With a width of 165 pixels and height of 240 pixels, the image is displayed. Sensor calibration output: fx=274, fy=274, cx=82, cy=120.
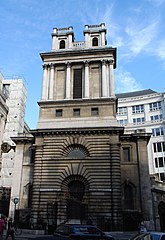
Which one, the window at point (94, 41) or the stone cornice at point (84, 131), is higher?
the window at point (94, 41)

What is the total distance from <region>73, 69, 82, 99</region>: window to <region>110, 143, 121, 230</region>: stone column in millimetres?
Answer: 9220

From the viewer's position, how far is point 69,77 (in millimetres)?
39406

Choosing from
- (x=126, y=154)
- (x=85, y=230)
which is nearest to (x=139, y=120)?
(x=126, y=154)

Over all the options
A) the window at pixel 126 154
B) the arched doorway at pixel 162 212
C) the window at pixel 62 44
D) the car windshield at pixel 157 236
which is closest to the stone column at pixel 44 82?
the window at pixel 62 44

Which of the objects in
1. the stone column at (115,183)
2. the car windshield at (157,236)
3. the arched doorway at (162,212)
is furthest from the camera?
the arched doorway at (162,212)

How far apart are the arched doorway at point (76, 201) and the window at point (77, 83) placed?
40.0 feet

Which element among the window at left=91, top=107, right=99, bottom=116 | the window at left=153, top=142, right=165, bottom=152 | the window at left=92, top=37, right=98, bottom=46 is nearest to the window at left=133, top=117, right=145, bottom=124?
the window at left=153, top=142, right=165, bottom=152

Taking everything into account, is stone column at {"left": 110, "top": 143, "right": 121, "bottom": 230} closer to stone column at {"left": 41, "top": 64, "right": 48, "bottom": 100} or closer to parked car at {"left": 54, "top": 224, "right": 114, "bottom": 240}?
stone column at {"left": 41, "top": 64, "right": 48, "bottom": 100}

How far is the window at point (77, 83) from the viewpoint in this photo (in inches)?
1522

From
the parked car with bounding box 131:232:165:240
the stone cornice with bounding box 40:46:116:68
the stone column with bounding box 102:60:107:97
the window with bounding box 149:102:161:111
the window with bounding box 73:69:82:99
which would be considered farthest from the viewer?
the window with bounding box 149:102:161:111

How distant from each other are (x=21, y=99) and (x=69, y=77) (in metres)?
25.6

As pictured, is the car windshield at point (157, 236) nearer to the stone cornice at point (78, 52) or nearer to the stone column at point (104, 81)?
the stone column at point (104, 81)

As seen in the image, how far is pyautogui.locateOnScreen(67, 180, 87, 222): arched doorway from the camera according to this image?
3200 cm

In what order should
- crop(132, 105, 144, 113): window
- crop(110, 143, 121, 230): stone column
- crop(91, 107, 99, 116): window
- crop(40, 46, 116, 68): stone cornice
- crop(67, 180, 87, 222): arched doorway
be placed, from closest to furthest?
crop(110, 143, 121, 230): stone column → crop(67, 180, 87, 222): arched doorway → crop(91, 107, 99, 116): window → crop(40, 46, 116, 68): stone cornice → crop(132, 105, 144, 113): window
